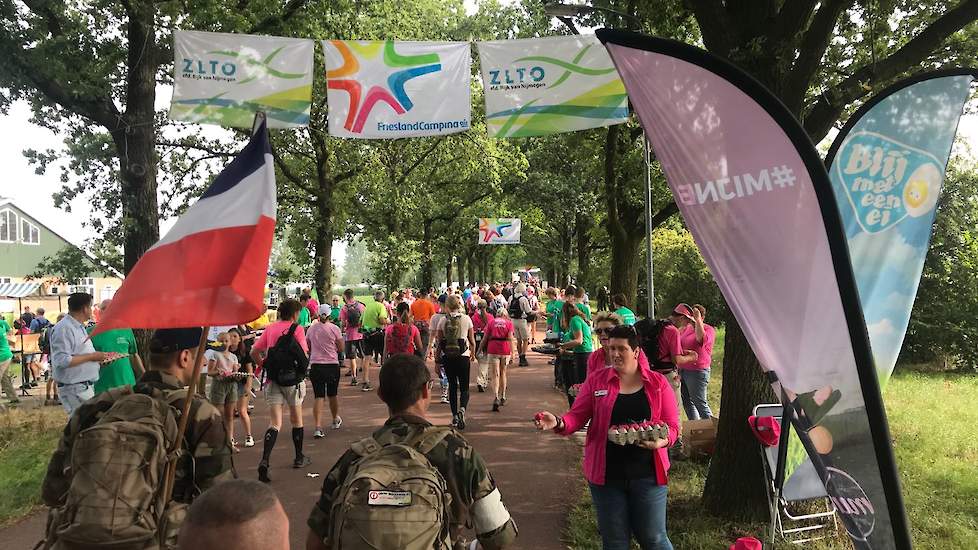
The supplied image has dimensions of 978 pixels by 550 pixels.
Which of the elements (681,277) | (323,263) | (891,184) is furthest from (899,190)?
(681,277)

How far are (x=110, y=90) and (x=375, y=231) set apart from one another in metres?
16.8

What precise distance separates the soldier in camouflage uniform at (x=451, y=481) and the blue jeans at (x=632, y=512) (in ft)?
4.84

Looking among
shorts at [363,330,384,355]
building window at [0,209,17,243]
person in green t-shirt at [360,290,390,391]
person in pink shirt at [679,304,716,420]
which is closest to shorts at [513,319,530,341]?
shorts at [363,330,384,355]

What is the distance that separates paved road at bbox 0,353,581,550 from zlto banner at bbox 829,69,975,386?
10.5ft

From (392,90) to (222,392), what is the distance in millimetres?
4465

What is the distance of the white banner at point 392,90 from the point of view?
26.2 feet

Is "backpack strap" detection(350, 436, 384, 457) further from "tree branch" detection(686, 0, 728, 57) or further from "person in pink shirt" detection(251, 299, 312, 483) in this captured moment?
"person in pink shirt" detection(251, 299, 312, 483)

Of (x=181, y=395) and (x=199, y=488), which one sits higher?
(x=181, y=395)

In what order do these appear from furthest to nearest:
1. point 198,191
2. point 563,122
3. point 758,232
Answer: point 198,191
point 563,122
point 758,232

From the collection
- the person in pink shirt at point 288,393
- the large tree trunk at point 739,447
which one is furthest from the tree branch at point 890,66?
the person in pink shirt at point 288,393

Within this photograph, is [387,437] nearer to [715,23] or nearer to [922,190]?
[922,190]

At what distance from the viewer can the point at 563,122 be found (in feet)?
26.0

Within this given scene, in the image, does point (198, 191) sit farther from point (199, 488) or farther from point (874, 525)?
point (874, 525)

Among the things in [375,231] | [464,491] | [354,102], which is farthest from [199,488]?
[375,231]
